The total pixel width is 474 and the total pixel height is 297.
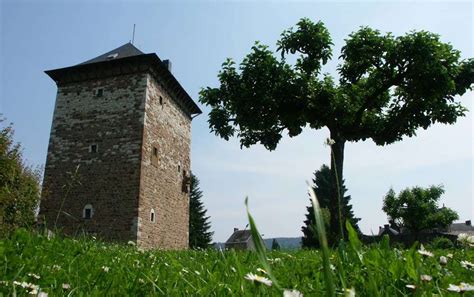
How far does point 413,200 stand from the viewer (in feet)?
148

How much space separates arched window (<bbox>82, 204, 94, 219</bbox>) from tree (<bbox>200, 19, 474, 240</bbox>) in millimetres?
8431

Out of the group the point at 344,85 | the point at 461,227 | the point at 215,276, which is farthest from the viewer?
the point at 461,227

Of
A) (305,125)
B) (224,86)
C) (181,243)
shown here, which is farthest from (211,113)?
(181,243)

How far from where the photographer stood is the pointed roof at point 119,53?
A: 22.5m

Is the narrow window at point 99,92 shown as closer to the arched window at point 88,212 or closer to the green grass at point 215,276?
the arched window at point 88,212

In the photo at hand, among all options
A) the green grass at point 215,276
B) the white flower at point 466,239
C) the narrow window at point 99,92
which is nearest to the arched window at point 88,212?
the narrow window at point 99,92

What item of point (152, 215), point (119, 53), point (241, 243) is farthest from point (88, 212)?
point (241, 243)

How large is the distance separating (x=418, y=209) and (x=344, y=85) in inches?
1399

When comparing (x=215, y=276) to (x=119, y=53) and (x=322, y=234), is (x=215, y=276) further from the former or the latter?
(x=119, y=53)

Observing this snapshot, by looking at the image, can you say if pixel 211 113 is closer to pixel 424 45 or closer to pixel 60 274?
pixel 424 45

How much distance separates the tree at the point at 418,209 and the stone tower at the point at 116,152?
32.6 m

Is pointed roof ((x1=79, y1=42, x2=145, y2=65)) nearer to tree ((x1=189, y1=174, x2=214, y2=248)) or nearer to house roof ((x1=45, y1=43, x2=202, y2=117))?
house roof ((x1=45, y1=43, x2=202, y2=117))

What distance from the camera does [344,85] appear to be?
15180mm

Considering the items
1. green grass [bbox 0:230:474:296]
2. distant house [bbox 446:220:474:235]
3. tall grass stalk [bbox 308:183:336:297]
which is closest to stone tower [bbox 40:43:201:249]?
green grass [bbox 0:230:474:296]
